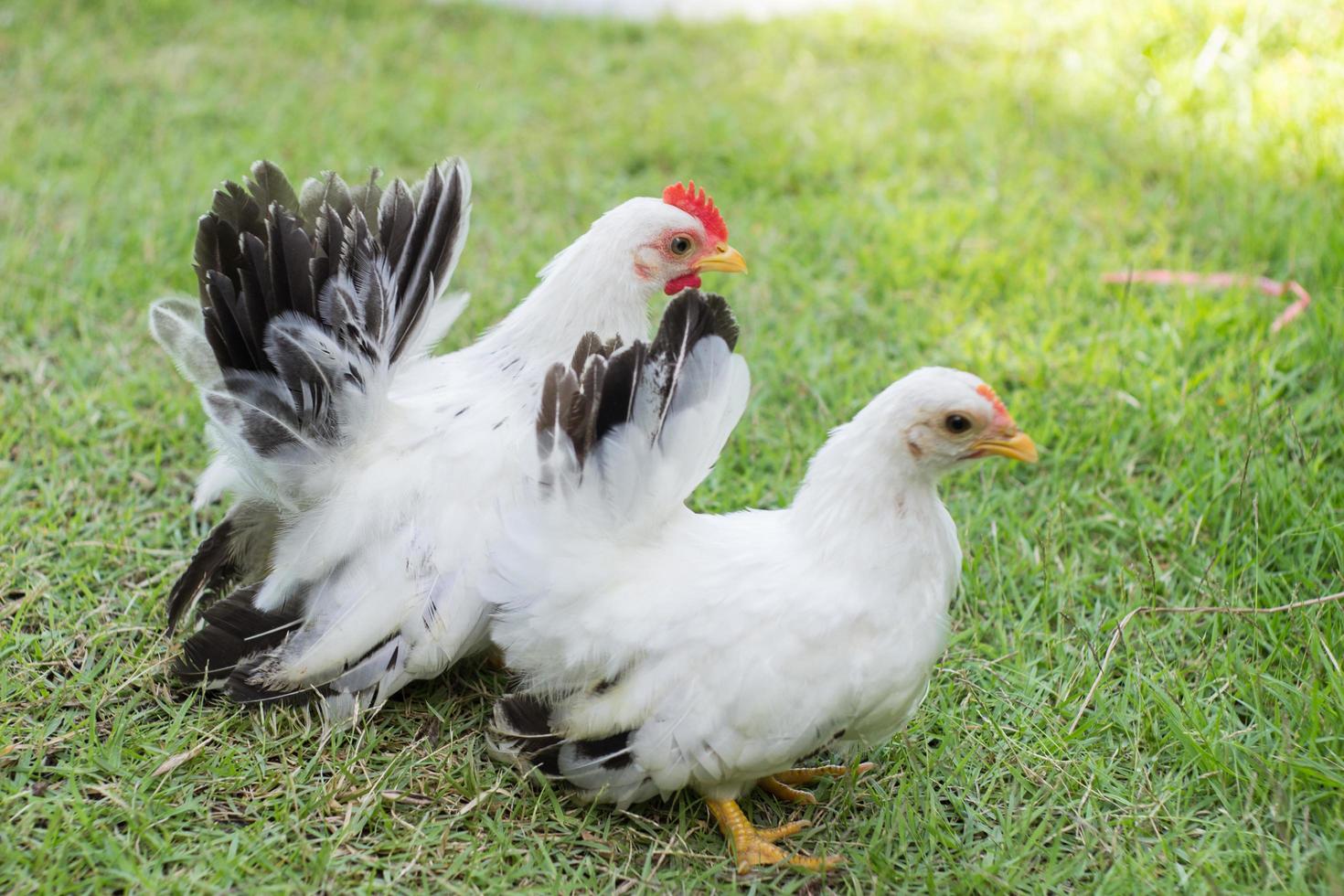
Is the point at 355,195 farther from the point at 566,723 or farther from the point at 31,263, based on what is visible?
the point at 31,263

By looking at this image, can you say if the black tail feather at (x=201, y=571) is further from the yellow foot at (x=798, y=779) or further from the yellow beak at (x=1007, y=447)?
the yellow beak at (x=1007, y=447)

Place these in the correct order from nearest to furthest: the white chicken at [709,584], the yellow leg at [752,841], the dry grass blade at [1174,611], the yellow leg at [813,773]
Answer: the white chicken at [709,584] < the yellow leg at [752,841] < the yellow leg at [813,773] < the dry grass blade at [1174,611]

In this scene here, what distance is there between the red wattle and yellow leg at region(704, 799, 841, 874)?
1.39 m

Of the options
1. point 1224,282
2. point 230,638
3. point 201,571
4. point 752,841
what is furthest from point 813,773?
point 1224,282

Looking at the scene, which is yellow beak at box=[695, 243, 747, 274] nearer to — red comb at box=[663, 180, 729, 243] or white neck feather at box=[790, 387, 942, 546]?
red comb at box=[663, 180, 729, 243]

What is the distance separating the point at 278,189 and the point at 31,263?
244 cm

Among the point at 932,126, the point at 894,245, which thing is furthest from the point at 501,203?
the point at 932,126

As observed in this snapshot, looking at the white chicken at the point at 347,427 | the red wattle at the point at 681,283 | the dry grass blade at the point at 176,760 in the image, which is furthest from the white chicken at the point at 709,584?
the dry grass blade at the point at 176,760

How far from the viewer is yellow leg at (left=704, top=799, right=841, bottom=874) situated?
2477 mm

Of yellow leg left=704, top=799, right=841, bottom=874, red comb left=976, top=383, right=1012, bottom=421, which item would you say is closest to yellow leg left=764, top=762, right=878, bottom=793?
yellow leg left=704, top=799, right=841, bottom=874

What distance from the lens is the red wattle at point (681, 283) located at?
313cm

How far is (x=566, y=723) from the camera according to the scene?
2.54 meters

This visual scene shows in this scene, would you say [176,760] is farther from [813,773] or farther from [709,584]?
[813,773]

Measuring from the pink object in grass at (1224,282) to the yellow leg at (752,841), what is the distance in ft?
8.89
